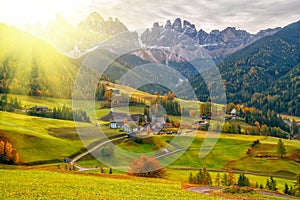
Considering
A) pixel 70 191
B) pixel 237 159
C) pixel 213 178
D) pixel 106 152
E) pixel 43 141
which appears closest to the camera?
pixel 70 191

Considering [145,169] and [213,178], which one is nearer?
[145,169]

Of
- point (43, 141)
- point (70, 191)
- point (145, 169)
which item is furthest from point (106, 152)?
point (70, 191)

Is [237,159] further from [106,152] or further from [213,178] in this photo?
[106,152]

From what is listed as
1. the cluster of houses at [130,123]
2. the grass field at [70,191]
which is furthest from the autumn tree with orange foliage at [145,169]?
the cluster of houses at [130,123]

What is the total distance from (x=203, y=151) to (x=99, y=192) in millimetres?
103249

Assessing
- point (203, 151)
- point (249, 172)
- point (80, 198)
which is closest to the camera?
point (80, 198)

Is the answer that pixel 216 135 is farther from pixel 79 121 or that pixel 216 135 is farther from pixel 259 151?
pixel 79 121

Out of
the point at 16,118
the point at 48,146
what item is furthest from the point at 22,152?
the point at 16,118

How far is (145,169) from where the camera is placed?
73.1m

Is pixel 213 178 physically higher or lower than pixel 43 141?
lower

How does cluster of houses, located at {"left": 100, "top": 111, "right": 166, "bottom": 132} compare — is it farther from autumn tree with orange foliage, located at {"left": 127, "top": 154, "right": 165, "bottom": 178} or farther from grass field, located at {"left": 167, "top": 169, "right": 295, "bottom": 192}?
autumn tree with orange foliage, located at {"left": 127, "top": 154, "right": 165, "bottom": 178}

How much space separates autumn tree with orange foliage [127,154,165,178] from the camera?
71125 mm

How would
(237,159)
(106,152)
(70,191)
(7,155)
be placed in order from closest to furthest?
(70,191) → (7,155) → (106,152) → (237,159)

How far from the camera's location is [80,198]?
31.0 m
